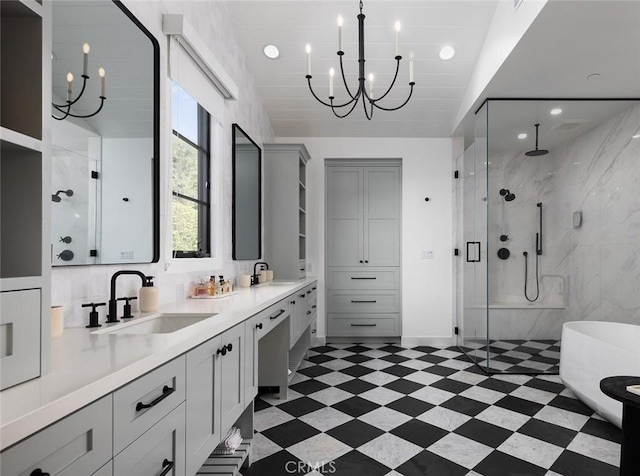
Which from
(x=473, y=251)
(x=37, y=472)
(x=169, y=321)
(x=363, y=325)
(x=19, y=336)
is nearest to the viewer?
(x=37, y=472)

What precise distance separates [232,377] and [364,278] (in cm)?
343

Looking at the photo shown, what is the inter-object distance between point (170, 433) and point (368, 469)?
1.30m

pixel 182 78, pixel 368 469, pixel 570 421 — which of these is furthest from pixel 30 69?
pixel 570 421

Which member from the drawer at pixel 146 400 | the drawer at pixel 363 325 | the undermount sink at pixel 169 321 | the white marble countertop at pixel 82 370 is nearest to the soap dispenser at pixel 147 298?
the undermount sink at pixel 169 321

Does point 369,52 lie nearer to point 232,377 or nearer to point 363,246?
point 363,246

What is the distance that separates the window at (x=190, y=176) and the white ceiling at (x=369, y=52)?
130 cm

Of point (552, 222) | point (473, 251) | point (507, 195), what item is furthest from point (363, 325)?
point (552, 222)

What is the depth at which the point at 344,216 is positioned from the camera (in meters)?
4.96

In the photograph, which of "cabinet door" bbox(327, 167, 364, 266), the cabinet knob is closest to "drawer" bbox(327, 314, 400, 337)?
"cabinet door" bbox(327, 167, 364, 266)

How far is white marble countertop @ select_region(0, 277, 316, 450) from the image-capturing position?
643 millimetres

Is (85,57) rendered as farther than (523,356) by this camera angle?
No

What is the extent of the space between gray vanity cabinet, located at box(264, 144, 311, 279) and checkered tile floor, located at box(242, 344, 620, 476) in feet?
3.87

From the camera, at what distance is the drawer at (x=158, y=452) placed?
35.3 inches

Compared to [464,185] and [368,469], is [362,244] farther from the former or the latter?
[368,469]
